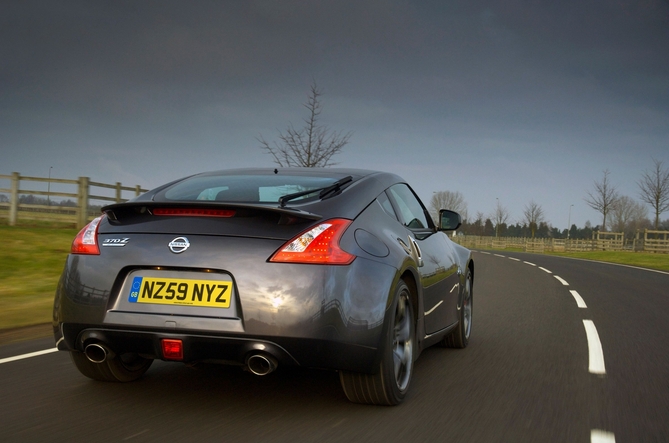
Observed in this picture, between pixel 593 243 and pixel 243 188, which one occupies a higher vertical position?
pixel 243 188

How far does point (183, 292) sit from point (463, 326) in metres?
3.33

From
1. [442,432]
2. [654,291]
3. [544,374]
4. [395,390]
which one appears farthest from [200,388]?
[654,291]

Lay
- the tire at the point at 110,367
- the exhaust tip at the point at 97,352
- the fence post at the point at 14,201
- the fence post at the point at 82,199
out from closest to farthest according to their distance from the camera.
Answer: the exhaust tip at the point at 97,352
the tire at the point at 110,367
the fence post at the point at 14,201
the fence post at the point at 82,199

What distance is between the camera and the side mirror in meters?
5.60

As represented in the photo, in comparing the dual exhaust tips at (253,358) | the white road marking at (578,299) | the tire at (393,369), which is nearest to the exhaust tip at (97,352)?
the dual exhaust tips at (253,358)

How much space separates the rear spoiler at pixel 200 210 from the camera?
3.53m

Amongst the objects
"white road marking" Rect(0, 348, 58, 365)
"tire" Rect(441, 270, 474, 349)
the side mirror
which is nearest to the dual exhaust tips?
"white road marking" Rect(0, 348, 58, 365)

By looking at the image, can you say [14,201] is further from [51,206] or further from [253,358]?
[253,358]

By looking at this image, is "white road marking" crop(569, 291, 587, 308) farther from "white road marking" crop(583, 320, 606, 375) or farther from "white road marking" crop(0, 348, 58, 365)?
"white road marking" crop(0, 348, 58, 365)

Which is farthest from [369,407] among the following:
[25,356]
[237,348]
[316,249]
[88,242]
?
[25,356]

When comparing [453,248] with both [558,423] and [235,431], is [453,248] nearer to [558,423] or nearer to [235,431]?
[558,423]

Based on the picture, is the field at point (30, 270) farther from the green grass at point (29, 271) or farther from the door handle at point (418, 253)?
the door handle at point (418, 253)

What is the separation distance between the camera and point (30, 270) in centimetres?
1276

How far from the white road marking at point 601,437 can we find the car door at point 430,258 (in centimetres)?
130
